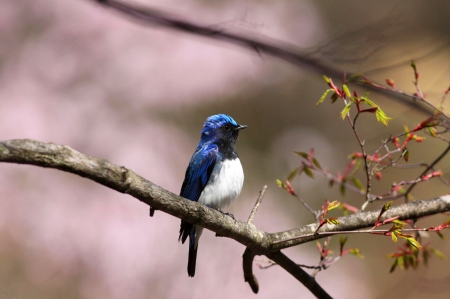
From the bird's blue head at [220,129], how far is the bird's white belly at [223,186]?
1.11 ft

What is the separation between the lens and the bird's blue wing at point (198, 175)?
10.5ft

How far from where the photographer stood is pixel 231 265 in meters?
4.45

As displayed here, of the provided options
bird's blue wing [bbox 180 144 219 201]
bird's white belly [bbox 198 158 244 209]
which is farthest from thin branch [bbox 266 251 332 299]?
bird's blue wing [bbox 180 144 219 201]

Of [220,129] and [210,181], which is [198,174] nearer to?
[210,181]

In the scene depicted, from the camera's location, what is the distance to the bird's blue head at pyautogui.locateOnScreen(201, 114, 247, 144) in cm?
348

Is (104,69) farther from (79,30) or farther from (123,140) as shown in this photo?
(123,140)

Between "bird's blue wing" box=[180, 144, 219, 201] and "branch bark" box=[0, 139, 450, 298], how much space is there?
79cm

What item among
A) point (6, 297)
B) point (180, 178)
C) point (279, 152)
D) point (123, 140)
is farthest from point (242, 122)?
point (6, 297)

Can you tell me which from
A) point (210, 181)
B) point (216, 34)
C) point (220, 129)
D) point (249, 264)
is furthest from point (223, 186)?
point (216, 34)

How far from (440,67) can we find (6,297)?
489 cm

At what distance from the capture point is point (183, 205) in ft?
5.82

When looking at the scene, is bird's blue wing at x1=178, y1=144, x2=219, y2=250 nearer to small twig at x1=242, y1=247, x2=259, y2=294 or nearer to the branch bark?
small twig at x1=242, y1=247, x2=259, y2=294

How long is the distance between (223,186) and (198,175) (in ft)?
0.66

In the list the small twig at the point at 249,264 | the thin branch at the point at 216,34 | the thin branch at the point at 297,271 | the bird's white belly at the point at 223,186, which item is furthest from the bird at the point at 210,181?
the thin branch at the point at 216,34
